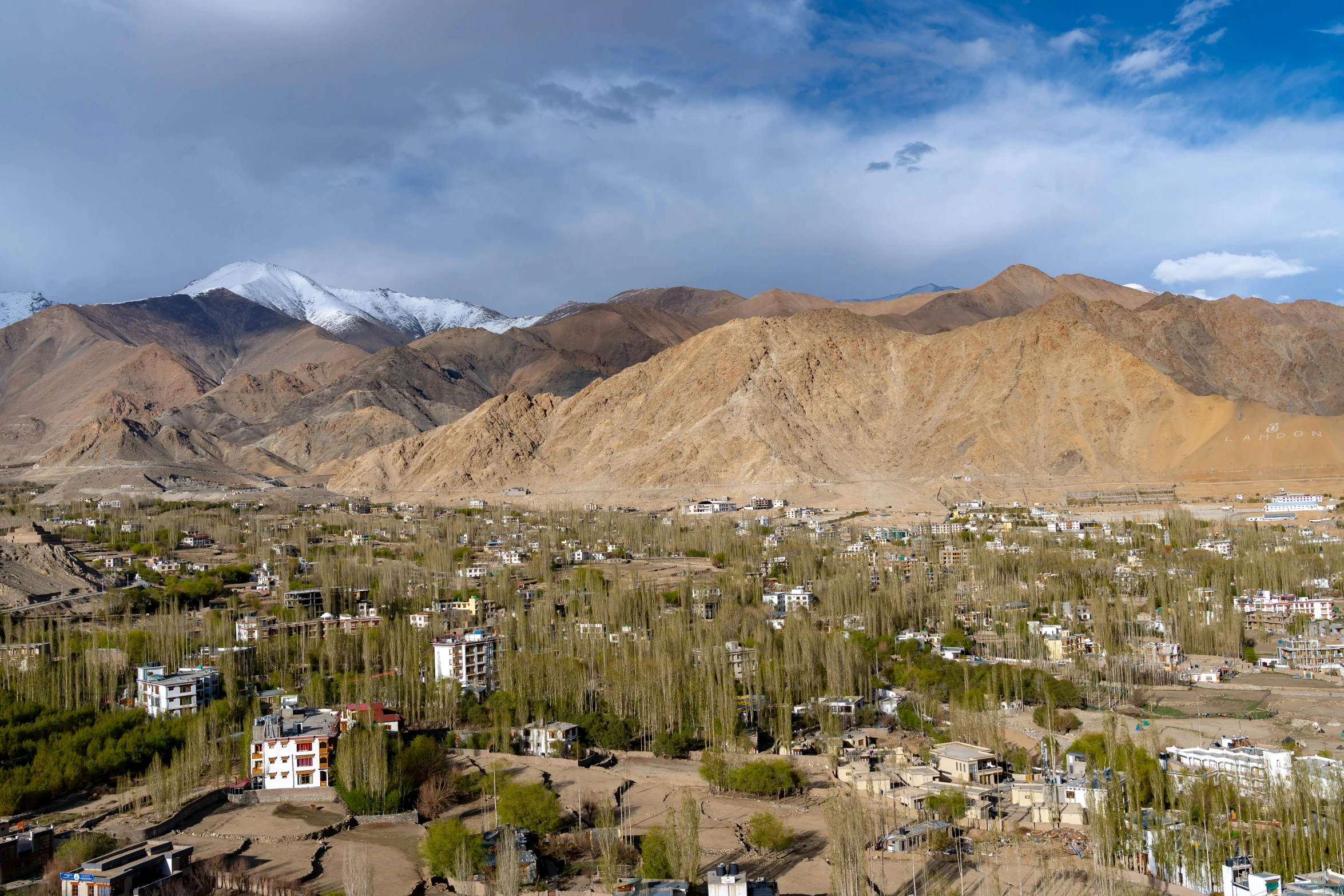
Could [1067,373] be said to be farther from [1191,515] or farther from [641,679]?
[641,679]

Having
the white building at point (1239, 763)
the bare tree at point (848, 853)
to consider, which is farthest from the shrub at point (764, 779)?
the white building at point (1239, 763)

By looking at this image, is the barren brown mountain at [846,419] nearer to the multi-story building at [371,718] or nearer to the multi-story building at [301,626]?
the multi-story building at [301,626]

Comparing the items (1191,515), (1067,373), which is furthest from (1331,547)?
(1067,373)

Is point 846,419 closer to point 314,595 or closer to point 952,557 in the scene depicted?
point 952,557

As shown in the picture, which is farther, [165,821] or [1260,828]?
[165,821]

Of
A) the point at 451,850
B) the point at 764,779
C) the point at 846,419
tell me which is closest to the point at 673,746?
the point at 764,779

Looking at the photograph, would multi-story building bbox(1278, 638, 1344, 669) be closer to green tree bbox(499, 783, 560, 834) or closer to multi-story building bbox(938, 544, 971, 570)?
multi-story building bbox(938, 544, 971, 570)
